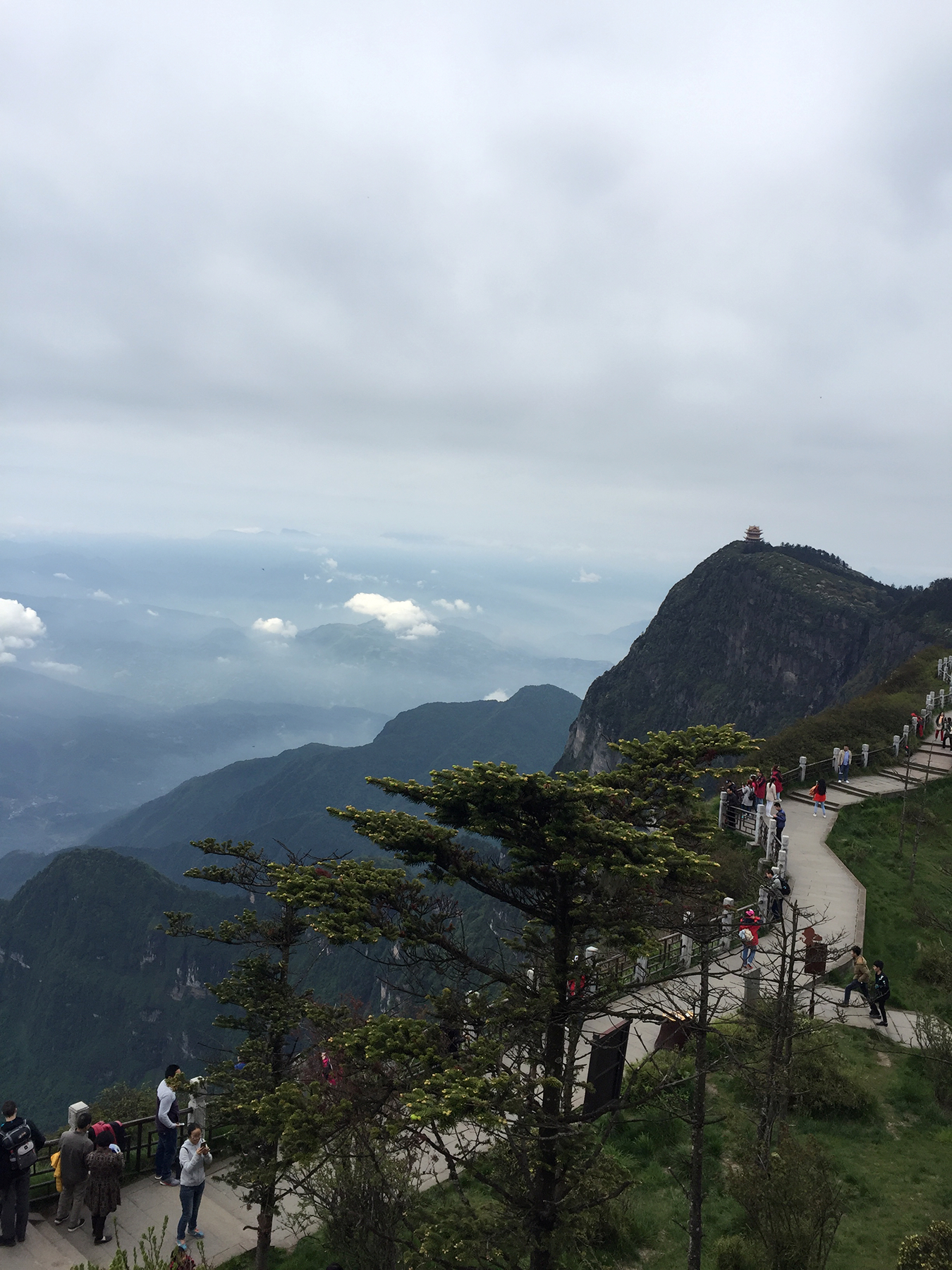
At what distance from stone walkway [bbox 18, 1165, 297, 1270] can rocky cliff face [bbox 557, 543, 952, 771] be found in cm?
11010

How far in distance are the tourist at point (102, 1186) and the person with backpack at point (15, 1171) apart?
71 cm

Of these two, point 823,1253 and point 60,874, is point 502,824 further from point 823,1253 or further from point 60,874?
point 60,874

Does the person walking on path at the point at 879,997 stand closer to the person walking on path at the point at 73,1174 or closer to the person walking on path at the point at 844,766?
the person walking on path at the point at 73,1174

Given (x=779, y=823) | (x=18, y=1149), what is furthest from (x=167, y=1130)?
(x=779, y=823)

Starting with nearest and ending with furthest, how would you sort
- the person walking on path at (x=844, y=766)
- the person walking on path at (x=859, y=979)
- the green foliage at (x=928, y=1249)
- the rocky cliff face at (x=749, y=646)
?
the green foliage at (x=928, y=1249), the person walking on path at (x=859, y=979), the person walking on path at (x=844, y=766), the rocky cliff face at (x=749, y=646)

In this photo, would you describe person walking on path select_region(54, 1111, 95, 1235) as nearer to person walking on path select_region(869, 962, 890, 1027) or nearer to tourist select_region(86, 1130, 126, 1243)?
tourist select_region(86, 1130, 126, 1243)

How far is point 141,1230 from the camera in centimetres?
1038

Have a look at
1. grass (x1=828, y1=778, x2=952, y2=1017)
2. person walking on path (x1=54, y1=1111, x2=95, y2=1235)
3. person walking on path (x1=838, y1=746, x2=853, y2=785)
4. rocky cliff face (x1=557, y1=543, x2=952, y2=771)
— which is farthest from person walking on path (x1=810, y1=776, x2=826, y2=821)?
rocky cliff face (x1=557, y1=543, x2=952, y2=771)

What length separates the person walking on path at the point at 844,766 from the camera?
93.8ft

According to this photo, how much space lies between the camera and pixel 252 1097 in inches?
382

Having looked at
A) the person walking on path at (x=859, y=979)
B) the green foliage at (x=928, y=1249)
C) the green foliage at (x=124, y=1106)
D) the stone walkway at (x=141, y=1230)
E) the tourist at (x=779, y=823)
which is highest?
the tourist at (x=779, y=823)

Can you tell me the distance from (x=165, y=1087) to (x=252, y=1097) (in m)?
2.45

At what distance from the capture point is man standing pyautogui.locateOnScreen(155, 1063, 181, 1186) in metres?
11.0

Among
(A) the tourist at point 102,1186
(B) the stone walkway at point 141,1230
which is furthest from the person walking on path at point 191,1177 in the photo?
(A) the tourist at point 102,1186
